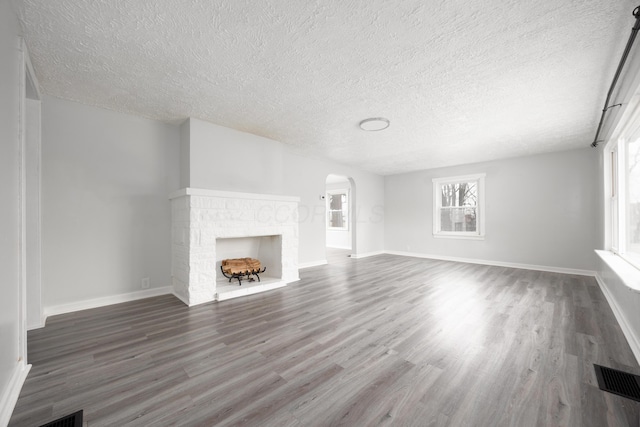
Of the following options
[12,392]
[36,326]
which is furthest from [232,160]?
[12,392]

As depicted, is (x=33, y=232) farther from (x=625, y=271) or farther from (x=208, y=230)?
(x=625, y=271)

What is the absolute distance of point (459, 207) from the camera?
646cm

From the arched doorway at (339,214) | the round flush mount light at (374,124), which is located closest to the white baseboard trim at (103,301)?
the round flush mount light at (374,124)

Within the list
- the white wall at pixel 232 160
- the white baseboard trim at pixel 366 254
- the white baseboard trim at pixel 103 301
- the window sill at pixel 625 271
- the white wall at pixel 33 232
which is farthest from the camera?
the white baseboard trim at pixel 366 254

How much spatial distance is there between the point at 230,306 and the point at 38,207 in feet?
7.31

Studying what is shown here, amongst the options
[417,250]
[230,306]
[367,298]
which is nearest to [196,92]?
[230,306]

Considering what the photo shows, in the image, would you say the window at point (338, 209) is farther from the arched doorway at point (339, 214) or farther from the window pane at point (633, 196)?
the window pane at point (633, 196)

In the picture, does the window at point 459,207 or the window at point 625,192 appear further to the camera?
the window at point 459,207

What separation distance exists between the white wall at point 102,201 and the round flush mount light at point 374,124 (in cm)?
286

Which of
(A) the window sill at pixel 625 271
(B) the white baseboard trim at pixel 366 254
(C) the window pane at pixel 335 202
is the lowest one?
(B) the white baseboard trim at pixel 366 254

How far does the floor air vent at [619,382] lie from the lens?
5.12 ft

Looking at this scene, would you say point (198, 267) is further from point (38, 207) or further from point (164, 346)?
point (38, 207)

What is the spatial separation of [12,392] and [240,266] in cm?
245

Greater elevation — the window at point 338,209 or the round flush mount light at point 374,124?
the round flush mount light at point 374,124
